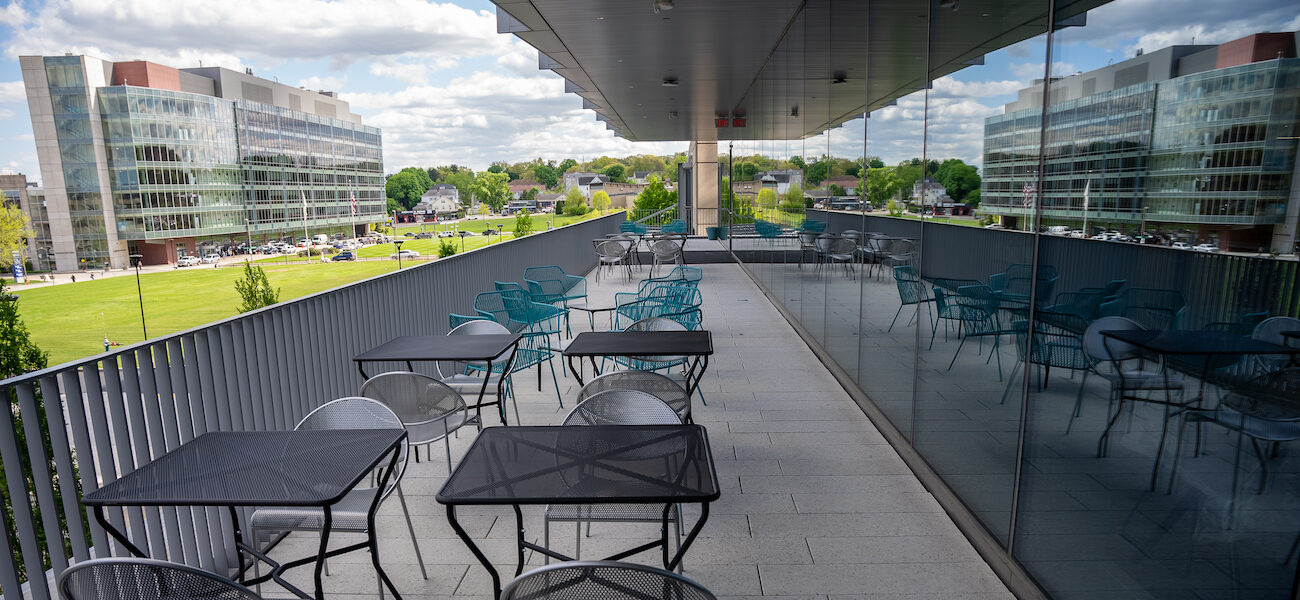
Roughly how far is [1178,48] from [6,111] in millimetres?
154564

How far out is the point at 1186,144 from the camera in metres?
1.60

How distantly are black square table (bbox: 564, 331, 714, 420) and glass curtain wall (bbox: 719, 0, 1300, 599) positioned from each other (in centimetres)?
128

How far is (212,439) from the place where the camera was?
8.68 ft

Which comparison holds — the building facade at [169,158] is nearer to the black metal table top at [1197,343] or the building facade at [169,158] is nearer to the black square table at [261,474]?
the black square table at [261,474]

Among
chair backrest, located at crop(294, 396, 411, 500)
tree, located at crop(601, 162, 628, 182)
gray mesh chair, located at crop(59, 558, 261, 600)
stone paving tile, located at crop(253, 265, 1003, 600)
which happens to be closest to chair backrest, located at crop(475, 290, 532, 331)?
stone paving tile, located at crop(253, 265, 1003, 600)

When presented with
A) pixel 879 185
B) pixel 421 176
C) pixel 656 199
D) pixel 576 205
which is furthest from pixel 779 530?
pixel 421 176

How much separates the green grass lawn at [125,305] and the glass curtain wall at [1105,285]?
267ft

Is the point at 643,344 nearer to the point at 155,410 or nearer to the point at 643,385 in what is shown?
the point at 643,385

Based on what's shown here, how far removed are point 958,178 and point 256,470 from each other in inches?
127

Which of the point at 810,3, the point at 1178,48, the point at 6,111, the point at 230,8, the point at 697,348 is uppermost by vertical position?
the point at 230,8

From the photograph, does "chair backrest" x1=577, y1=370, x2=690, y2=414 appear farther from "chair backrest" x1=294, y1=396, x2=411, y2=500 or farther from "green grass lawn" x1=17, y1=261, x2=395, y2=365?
"green grass lawn" x1=17, y1=261, x2=395, y2=365

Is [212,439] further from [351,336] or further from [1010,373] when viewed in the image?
[1010,373]

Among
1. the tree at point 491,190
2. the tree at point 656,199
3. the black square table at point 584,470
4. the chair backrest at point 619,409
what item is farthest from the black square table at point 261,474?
the tree at point 491,190

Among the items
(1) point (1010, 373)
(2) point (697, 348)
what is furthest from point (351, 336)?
(1) point (1010, 373)
